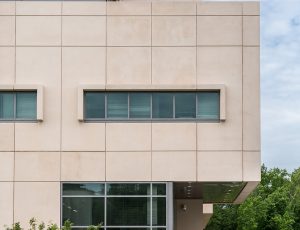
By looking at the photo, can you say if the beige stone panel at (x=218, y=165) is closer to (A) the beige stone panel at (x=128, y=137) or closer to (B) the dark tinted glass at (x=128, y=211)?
(A) the beige stone panel at (x=128, y=137)

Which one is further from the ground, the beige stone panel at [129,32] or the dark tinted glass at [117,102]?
the beige stone panel at [129,32]

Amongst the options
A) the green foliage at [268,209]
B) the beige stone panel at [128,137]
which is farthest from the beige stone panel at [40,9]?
the green foliage at [268,209]

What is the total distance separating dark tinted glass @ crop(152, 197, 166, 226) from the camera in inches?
1118

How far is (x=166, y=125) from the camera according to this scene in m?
28.8

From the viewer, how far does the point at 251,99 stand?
94.4 ft

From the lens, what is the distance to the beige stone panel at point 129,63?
29.0m

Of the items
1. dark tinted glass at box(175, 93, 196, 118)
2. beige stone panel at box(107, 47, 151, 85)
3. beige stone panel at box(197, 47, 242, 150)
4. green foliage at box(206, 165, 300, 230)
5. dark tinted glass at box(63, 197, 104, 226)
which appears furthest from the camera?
green foliage at box(206, 165, 300, 230)

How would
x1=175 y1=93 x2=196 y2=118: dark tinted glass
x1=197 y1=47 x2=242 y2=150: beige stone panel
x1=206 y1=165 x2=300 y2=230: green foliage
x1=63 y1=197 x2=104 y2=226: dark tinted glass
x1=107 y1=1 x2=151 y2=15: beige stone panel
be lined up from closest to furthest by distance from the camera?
x1=63 y1=197 x2=104 y2=226: dark tinted glass, x1=197 y1=47 x2=242 y2=150: beige stone panel, x1=175 y1=93 x2=196 y2=118: dark tinted glass, x1=107 y1=1 x2=151 y2=15: beige stone panel, x1=206 y1=165 x2=300 y2=230: green foliage

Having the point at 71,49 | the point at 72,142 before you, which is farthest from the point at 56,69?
the point at 72,142

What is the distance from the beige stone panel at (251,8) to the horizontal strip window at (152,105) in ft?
10.9

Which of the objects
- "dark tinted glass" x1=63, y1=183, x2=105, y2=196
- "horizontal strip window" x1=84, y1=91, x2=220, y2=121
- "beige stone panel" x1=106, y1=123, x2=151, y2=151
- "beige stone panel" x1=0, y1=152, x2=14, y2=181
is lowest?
"dark tinted glass" x1=63, y1=183, x2=105, y2=196

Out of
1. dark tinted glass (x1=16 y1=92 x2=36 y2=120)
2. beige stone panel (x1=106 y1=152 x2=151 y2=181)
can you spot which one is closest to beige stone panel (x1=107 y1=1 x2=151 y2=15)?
dark tinted glass (x1=16 y1=92 x2=36 y2=120)

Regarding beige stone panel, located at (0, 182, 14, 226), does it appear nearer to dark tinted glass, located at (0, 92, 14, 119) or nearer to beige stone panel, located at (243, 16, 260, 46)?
dark tinted glass, located at (0, 92, 14, 119)

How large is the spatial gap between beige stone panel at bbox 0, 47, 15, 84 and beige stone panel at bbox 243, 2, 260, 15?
9.07 m
